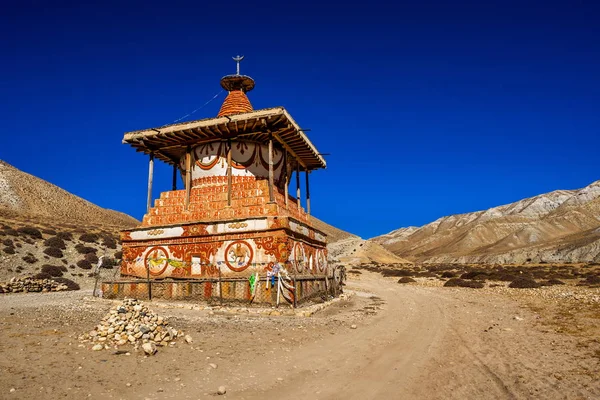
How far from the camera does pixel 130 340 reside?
802 centimetres

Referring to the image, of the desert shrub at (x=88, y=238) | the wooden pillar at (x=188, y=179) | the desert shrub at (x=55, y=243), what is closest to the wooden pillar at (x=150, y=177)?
the wooden pillar at (x=188, y=179)

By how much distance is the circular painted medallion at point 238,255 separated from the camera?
54.3 ft

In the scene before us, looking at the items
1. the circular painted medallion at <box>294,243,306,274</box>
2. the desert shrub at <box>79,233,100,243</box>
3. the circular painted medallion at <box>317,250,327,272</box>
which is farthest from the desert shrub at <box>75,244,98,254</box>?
the circular painted medallion at <box>294,243,306,274</box>

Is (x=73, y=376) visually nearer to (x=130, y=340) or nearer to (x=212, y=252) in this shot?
(x=130, y=340)

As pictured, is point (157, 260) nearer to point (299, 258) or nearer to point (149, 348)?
point (299, 258)

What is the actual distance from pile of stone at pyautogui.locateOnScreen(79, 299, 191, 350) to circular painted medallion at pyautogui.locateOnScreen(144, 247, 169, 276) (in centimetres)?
944

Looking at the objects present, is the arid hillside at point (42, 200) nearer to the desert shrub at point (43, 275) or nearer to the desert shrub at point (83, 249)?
the desert shrub at point (83, 249)

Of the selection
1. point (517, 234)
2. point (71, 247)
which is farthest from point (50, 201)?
point (517, 234)

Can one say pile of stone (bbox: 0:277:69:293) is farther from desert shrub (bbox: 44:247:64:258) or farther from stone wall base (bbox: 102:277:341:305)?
desert shrub (bbox: 44:247:64:258)

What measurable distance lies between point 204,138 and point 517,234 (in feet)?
397

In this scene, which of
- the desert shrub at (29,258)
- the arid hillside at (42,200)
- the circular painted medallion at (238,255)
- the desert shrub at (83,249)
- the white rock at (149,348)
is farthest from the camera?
the arid hillside at (42,200)

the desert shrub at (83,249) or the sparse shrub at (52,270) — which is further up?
the desert shrub at (83,249)

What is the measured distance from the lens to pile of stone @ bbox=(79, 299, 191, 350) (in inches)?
314

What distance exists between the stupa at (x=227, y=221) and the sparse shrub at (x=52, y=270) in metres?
12.0
